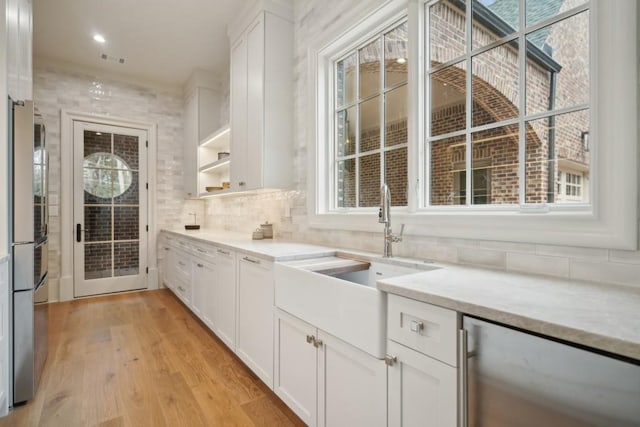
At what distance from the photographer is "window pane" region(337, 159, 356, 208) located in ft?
7.94

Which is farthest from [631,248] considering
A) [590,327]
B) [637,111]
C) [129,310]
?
[129,310]

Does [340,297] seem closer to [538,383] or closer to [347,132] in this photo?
[538,383]

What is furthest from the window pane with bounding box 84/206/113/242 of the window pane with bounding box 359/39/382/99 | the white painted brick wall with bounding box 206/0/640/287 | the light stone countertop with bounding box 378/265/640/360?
the light stone countertop with bounding box 378/265/640/360

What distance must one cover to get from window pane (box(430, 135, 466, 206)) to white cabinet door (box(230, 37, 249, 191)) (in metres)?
1.74

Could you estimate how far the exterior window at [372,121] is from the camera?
2057mm

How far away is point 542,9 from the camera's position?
4.61ft

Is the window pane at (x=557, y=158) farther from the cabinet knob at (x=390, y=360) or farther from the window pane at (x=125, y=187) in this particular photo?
the window pane at (x=125, y=187)

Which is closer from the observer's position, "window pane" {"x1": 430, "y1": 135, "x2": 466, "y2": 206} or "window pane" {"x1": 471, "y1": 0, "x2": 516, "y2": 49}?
"window pane" {"x1": 471, "y1": 0, "x2": 516, "y2": 49}

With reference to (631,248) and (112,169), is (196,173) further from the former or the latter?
(631,248)

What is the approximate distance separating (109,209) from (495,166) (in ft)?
14.9

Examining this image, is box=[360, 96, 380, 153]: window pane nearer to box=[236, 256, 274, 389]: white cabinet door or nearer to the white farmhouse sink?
the white farmhouse sink

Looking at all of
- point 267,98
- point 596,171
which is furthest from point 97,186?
point 596,171

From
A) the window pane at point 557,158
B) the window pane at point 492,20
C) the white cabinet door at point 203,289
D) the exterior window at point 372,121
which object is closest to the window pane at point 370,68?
the exterior window at point 372,121

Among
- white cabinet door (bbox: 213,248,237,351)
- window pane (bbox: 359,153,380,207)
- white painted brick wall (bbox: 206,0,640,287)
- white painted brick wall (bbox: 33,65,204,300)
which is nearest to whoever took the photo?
white painted brick wall (bbox: 206,0,640,287)
